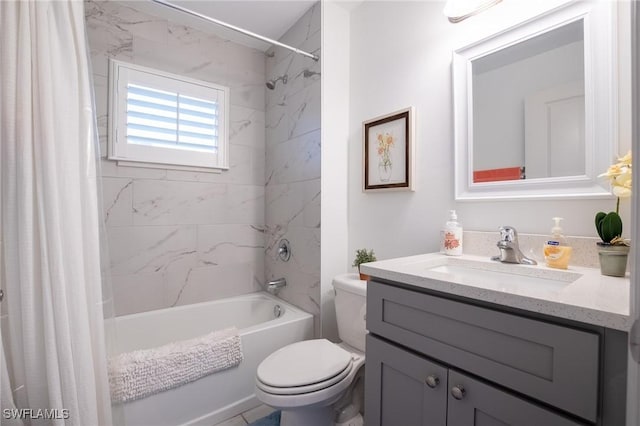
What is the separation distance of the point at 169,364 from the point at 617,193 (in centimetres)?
184

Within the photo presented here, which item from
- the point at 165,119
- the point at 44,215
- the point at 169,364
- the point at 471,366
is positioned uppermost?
the point at 165,119

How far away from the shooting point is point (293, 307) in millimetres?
2023

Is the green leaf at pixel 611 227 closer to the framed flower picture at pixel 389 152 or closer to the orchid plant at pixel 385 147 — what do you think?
the framed flower picture at pixel 389 152

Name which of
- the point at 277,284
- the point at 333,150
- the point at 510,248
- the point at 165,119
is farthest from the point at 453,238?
the point at 165,119

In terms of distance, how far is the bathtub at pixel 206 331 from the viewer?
137 cm

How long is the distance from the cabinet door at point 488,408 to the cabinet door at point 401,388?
3 cm

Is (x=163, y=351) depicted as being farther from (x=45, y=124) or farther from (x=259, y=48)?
(x=259, y=48)

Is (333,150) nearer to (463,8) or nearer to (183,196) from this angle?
(463,8)

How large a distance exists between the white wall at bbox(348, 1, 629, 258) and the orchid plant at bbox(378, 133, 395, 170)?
15 centimetres

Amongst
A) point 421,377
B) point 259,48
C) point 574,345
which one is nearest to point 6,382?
point 421,377

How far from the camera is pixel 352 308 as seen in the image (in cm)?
148

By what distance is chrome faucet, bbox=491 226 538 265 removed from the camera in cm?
107

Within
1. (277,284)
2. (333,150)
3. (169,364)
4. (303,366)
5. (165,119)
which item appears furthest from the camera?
(277,284)

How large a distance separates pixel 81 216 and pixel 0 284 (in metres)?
0.29
